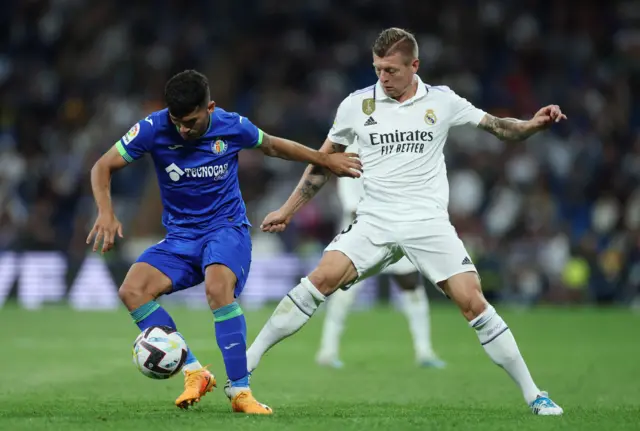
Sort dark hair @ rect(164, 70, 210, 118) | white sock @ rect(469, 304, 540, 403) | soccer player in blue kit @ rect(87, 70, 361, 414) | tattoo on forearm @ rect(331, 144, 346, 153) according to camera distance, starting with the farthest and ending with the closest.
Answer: tattoo on forearm @ rect(331, 144, 346, 153) → white sock @ rect(469, 304, 540, 403) → soccer player in blue kit @ rect(87, 70, 361, 414) → dark hair @ rect(164, 70, 210, 118)

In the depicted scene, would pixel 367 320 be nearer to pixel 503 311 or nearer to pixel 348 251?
pixel 503 311

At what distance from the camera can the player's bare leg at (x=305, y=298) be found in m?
7.88

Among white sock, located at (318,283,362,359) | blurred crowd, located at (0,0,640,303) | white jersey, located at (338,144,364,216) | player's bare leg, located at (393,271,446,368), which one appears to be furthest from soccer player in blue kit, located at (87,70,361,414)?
blurred crowd, located at (0,0,640,303)

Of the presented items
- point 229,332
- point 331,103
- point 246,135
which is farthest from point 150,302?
point 331,103

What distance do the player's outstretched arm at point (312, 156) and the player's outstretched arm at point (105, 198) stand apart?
3.36 feet

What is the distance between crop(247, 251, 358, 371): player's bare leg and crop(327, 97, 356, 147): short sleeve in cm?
83

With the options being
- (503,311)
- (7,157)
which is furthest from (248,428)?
(7,157)

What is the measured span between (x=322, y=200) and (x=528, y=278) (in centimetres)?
415

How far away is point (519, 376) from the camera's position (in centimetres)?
761

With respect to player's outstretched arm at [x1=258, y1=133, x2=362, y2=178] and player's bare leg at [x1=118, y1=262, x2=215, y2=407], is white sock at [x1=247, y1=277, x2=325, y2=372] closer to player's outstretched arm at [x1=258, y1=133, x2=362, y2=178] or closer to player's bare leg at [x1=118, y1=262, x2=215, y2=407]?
player's bare leg at [x1=118, y1=262, x2=215, y2=407]

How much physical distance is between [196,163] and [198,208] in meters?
0.33

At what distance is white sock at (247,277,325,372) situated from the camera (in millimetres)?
7926

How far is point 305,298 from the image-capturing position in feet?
26.1

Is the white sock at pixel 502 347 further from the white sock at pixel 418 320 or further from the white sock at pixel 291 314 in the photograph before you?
the white sock at pixel 418 320
